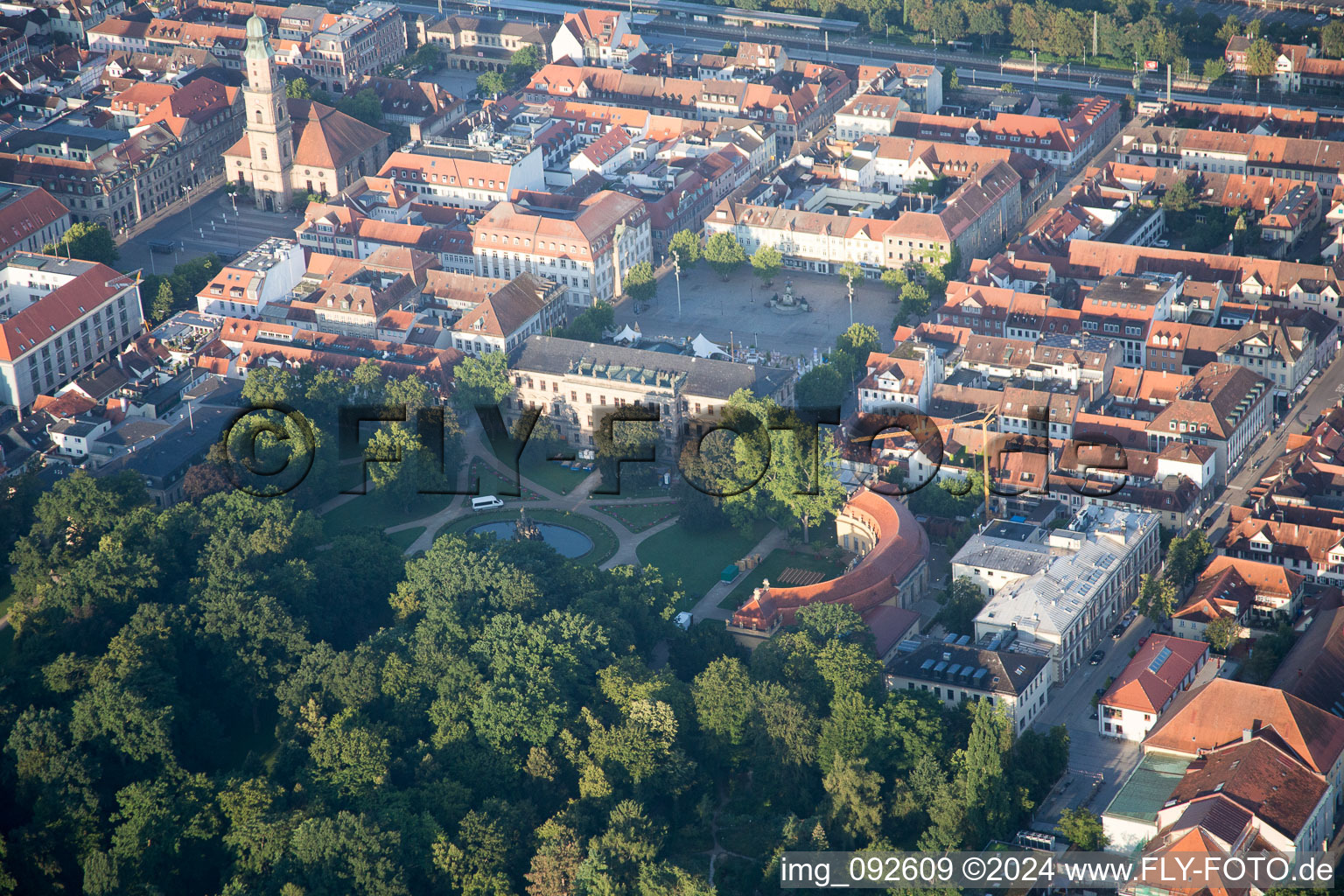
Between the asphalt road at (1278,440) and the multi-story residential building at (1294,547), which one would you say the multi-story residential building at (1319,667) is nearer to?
the multi-story residential building at (1294,547)

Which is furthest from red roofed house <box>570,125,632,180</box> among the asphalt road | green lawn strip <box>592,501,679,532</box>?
the asphalt road

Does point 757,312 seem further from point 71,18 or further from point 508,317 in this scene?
point 71,18

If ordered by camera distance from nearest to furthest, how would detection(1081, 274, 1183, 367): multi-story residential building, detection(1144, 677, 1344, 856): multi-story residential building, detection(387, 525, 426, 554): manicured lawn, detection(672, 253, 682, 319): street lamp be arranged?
detection(1144, 677, 1344, 856): multi-story residential building → detection(387, 525, 426, 554): manicured lawn → detection(1081, 274, 1183, 367): multi-story residential building → detection(672, 253, 682, 319): street lamp

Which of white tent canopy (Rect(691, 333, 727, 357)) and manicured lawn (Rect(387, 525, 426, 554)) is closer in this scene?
manicured lawn (Rect(387, 525, 426, 554))

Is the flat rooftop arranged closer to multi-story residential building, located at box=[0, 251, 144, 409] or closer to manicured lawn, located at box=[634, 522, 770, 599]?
manicured lawn, located at box=[634, 522, 770, 599]

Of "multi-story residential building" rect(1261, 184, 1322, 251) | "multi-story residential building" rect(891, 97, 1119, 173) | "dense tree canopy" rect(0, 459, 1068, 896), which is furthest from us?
"multi-story residential building" rect(891, 97, 1119, 173)

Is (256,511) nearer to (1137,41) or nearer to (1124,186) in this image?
(1124,186)

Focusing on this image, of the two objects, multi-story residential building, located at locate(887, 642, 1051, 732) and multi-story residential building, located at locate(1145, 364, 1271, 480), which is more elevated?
multi-story residential building, located at locate(1145, 364, 1271, 480)
